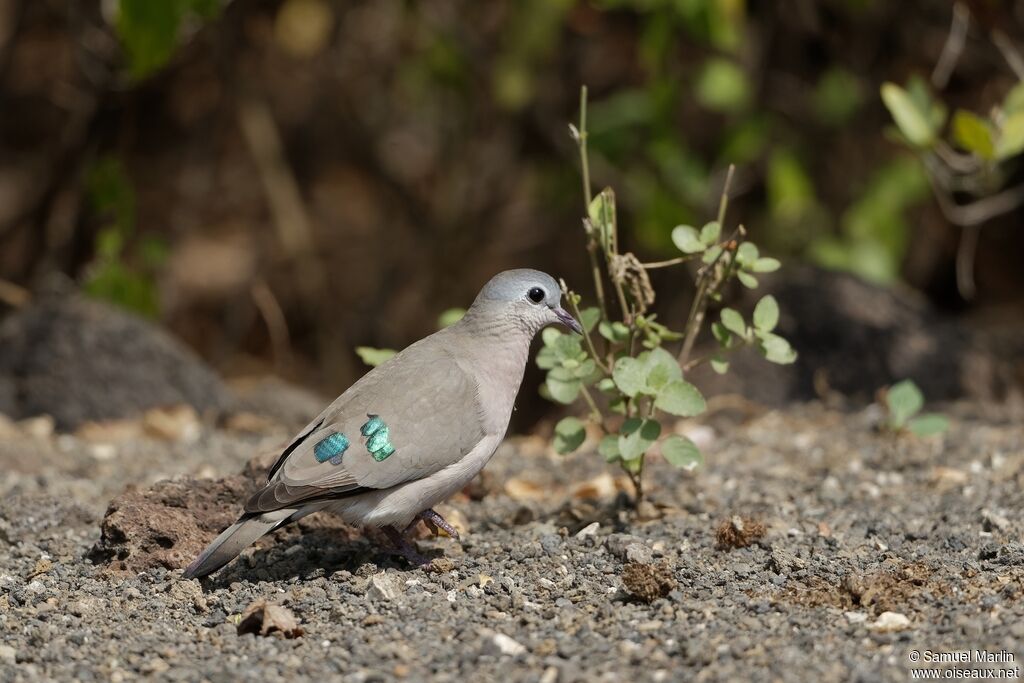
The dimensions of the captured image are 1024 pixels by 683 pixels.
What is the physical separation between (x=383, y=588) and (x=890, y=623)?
1.39m

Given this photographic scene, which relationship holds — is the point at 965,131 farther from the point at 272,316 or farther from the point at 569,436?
the point at 272,316

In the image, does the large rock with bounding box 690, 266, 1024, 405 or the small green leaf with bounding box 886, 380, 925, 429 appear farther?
the large rock with bounding box 690, 266, 1024, 405

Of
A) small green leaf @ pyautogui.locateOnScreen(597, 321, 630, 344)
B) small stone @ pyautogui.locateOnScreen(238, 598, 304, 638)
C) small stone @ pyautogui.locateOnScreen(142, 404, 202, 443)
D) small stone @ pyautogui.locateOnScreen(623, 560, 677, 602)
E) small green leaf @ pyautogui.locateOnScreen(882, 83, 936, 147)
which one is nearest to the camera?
small stone @ pyautogui.locateOnScreen(238, 598, 304, 638)

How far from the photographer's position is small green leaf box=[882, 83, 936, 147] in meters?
5.32

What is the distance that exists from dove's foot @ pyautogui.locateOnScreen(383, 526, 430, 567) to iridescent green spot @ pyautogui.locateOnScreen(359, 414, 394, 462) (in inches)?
12.1

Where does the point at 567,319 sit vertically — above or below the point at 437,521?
above

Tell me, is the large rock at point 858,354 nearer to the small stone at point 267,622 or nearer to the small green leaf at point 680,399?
the small green leaf at point 680,399

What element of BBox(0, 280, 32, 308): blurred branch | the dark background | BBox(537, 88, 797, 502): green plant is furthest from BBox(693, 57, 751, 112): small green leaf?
BBox(0, 280, 32, 308): blurred branch

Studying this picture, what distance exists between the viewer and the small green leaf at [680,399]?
13.5 feet

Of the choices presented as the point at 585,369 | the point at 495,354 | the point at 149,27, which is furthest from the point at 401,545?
the point at 149,27

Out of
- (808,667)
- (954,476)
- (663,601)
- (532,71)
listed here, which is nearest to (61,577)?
(663,601)

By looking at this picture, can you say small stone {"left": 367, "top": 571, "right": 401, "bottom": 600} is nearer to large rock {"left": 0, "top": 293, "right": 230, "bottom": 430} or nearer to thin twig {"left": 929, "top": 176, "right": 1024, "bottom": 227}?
large rock {"left": 0, "top": 293, "right": 230, "bottom": 430}

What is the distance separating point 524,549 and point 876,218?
4.48 meters

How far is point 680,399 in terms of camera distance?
4129 millimetres
